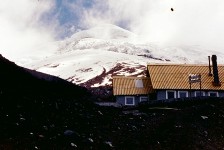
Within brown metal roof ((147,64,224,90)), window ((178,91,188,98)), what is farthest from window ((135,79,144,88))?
window ((178,91,188,98))

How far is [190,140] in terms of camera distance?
20.7 meters

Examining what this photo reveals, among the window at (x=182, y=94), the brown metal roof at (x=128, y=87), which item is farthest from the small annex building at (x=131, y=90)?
the window at (x=182, y=94)

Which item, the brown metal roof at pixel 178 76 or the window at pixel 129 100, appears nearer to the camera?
the brown metal roof at pixel 178 76

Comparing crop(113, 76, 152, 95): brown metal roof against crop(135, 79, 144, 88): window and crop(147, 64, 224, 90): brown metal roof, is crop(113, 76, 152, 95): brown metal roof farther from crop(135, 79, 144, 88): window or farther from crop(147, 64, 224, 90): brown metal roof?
crop(147, 64, 224, 90): brown metal roof

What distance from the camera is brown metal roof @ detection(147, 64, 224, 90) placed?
57188mm

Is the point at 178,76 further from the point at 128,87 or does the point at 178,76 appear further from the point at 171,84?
the point at 128,87

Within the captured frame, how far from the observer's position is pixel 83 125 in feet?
69.2

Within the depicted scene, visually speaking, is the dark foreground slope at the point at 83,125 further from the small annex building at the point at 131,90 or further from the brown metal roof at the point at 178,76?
the small annex building at the point at 131,90

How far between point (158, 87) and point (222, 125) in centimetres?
3142

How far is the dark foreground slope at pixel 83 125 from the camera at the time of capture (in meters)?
16.9

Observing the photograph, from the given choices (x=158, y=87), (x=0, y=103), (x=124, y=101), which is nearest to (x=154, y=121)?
(x=0, y=103)

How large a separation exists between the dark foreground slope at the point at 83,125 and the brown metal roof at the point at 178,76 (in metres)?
27.9

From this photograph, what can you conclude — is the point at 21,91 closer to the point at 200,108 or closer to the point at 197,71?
the point at 200,108

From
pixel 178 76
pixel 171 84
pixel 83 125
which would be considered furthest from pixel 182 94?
pixel 83 125
